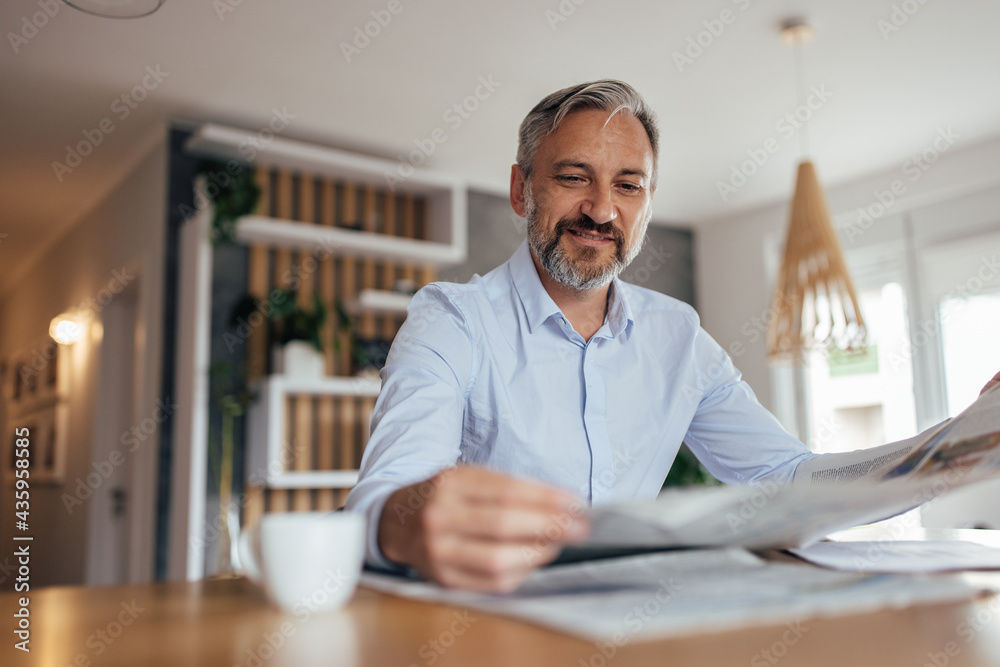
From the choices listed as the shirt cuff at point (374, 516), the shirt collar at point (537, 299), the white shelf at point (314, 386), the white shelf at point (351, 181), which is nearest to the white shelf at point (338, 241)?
the white shelf at point (351, 181)

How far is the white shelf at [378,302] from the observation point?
4027 millimetres

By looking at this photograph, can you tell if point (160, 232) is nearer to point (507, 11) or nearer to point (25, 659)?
A: point (507, 11)

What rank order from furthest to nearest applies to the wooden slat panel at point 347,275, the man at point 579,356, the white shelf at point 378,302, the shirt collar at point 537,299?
the wooden slat panel at point 347,275, the white shelf at point 378,302, the shirt collar at point 537,299, the man at point 579,356

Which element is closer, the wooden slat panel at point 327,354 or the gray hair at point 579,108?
the gray hair at point 579,108

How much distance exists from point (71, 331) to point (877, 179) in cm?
503

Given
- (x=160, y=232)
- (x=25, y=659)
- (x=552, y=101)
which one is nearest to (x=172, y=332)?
(x=160, y=232)

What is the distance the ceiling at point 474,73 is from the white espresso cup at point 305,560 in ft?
8.97

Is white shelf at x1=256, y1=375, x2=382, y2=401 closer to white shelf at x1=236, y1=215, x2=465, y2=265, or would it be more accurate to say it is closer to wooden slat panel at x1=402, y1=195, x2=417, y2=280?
white shelf at x1=236, y1=215, x2=465, y2=265

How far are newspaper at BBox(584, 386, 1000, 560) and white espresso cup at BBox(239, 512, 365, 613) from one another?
186mm

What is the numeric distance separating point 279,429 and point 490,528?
3.26 metres

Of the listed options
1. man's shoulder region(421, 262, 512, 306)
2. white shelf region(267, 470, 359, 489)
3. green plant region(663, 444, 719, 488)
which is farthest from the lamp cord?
white shelf region(267, 470, 359, 489)

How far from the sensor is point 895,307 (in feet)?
16.3

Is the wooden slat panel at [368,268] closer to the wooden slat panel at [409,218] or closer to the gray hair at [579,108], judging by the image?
the wooden slat panel at [409,218]

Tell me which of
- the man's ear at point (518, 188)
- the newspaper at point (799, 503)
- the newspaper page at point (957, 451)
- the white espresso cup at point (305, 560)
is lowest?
the white espresso cup at point (305, 560)
